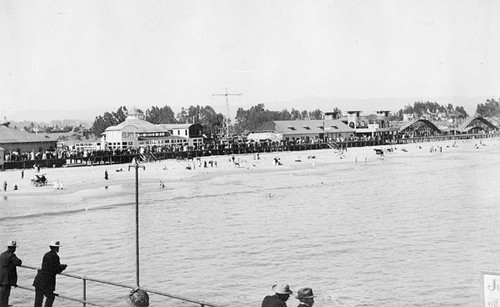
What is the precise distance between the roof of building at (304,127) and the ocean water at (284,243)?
65.3 m

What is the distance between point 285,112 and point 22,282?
540 feet

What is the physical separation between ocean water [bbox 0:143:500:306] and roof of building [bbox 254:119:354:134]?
214 feet

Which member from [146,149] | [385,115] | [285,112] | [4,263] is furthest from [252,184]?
[285,112]

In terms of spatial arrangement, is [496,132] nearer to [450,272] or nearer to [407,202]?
[407,202]

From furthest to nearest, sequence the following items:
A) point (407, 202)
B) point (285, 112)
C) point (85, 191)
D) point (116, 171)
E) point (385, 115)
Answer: point (285, 112), point (385, 115), point (116, 171), point (85, 191), point (407, 202)

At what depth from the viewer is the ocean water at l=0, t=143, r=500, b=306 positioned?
1853cm

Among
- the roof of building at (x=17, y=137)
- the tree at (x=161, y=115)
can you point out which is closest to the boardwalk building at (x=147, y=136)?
the roof of building at (x=17, y=137)

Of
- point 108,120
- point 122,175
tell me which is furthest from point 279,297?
point 108,120

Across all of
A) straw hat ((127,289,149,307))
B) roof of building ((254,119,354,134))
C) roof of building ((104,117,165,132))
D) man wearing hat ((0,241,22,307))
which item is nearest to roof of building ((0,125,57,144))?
roof of building ((104,117,165,132))

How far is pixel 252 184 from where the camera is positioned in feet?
169

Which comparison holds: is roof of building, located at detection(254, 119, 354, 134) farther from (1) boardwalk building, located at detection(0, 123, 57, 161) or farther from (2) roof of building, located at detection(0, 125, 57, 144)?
(2) roof of building, located at detection(0, 125, 57, 144)

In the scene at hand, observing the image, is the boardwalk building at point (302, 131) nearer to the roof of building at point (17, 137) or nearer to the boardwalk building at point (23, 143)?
the boardwalk building at point (23, 143)

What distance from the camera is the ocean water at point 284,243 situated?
1853 centimetres

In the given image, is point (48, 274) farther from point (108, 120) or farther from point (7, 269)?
point (108, 120)
